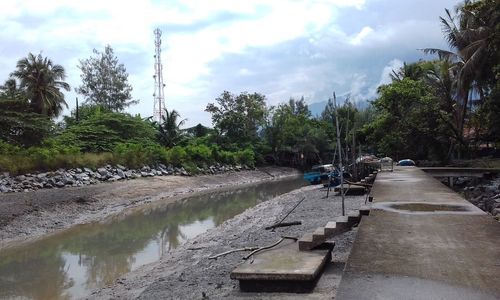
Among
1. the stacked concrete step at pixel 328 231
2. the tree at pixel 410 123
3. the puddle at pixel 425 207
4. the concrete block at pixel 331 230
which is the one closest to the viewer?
the stacked concrete step at pixel 328 231

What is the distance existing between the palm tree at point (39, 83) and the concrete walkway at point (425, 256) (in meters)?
37.7

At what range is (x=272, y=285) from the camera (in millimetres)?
6344

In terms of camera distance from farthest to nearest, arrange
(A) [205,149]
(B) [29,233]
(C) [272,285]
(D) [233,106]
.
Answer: (D) [233,106] → (A) [205,149] → (B) [29,233] → (C) [272,285]

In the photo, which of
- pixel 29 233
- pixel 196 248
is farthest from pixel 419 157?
pixel 29 233

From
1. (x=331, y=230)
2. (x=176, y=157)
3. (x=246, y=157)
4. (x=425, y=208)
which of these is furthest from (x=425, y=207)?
(x=246, y=157)

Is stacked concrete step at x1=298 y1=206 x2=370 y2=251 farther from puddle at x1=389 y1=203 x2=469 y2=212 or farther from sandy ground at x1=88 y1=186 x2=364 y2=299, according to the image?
puddle at x1=389 y1=203 x2=469 y2=212

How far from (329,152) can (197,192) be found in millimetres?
30148

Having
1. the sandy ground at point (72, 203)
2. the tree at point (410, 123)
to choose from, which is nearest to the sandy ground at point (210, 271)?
the sandy ground at point (72, 203)

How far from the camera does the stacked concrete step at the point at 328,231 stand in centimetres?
731

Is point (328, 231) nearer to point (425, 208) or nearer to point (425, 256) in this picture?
point (425, 208)

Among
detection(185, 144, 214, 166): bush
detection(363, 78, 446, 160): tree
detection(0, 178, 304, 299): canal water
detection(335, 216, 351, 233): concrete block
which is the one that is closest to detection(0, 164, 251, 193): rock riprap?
detection(185, 144, 214, 166): bush

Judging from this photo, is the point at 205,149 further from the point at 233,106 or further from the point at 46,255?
the point at 46,255

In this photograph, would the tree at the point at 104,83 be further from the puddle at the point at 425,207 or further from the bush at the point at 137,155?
the puddle at the point at 425,207

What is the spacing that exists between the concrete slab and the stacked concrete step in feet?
0.68
